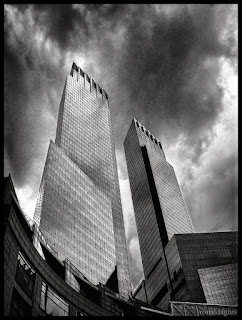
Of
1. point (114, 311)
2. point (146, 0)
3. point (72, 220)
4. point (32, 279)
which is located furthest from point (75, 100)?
point (146, 0)

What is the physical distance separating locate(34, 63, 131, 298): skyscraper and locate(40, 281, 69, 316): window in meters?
53.0

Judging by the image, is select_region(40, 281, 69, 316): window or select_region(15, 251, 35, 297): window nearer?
select_region(15, 251, 35, 297): window

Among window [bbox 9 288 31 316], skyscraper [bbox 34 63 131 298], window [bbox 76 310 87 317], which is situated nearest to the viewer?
window [bbox 9 288 31 316]

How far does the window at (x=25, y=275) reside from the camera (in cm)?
3812

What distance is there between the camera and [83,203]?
12975 cm

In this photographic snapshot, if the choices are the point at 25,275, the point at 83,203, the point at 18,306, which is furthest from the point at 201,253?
the point at 18,306

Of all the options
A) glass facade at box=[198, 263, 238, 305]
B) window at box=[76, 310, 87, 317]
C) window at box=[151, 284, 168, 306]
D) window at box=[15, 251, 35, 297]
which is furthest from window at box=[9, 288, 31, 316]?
window at box=[151, 284, 168, 306]

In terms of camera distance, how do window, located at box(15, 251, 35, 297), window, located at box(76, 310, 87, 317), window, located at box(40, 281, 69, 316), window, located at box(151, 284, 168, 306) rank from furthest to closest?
window, located at box(151, 284, 168, 306) → window, located at box(76, 310, 87, 317) → window, located at box(40, 281, 69, 316) → window, located at box(15, 251, 35, 297)

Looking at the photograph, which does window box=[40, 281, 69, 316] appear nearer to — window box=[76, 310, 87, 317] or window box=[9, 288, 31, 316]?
Result: window box=[76, 310, 87, 317]

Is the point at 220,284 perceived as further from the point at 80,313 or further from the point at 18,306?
the point at 18,306

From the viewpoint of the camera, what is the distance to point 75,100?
627 ft

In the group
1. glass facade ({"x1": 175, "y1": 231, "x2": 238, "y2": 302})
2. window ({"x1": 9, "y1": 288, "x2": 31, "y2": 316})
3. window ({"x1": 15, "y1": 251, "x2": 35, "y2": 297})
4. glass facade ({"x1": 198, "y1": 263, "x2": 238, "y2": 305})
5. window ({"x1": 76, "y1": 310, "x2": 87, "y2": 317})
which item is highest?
glass facade ({"x1": 175, "y1": 231, "x2": 238, "y2": 302})

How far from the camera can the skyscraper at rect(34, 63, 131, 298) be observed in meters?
109

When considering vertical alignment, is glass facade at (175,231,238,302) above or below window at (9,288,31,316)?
above
